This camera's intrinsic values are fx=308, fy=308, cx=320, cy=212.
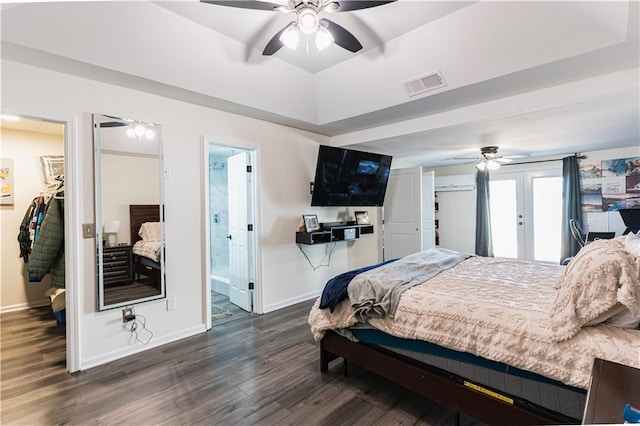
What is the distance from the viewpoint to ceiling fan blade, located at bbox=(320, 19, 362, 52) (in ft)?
6.61

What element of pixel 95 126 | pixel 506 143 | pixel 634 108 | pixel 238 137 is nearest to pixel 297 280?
pixel 238 137

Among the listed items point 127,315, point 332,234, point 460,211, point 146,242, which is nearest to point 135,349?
point 127,315

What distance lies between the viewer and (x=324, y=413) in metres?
1.96

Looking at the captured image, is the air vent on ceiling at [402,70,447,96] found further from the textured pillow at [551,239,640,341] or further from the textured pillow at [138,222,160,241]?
the textured pillow at [138,222,160,241]

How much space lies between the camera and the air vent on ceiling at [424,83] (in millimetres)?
2783

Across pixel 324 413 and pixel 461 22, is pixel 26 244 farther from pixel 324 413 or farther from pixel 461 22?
pixel 461 22

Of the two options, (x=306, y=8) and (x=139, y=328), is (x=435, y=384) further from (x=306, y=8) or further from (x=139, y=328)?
(x=139, y=328)

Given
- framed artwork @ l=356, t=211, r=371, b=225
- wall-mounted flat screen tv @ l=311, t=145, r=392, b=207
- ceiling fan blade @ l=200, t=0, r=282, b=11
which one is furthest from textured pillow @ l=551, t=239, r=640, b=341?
framed artwork @ l=356, t=211, r=371, b=225

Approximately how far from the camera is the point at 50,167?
4.20 metres

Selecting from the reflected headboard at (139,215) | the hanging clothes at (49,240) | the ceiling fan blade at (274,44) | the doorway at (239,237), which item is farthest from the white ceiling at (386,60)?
the hanging clothes at (49,240)

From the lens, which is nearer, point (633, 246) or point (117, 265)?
point (633, 246)

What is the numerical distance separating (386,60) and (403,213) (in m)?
3.06

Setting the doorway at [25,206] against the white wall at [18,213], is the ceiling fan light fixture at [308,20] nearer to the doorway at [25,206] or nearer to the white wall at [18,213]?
the doorway at [25,206]

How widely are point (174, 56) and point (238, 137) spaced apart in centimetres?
114
